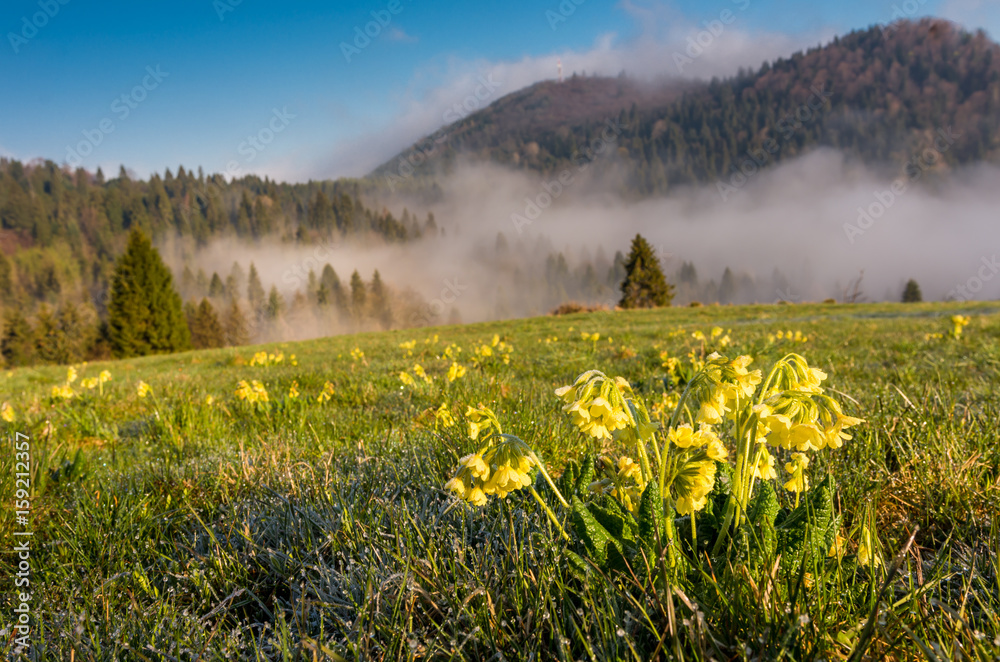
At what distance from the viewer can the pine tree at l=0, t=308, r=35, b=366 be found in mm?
69062

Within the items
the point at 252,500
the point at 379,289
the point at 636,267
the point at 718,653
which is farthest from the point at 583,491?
the point at 379,289

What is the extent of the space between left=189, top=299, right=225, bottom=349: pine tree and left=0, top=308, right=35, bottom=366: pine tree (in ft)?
70.9

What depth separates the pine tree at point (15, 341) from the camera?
2719 inches

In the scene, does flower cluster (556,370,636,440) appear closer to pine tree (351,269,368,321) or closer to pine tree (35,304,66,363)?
pine tree (35,304,66,363)

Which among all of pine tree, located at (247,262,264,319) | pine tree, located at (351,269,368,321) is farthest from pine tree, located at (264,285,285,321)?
pine tree, located at (351,269,368,321)

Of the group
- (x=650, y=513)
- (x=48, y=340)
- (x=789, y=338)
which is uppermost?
(x=650, y=513)

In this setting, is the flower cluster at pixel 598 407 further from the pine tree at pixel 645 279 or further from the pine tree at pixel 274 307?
the pine tree at pixel 274 307

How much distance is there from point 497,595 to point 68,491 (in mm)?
A: 2764

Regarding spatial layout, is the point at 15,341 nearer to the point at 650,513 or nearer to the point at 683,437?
the point at 650,513

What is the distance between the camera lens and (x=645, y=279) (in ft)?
199

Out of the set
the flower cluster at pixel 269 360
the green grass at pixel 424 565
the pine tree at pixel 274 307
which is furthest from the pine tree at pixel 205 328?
the green grass at pixel 424 565

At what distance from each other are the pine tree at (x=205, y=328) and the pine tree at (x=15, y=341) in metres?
21.6

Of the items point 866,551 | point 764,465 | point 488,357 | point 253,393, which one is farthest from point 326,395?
point 866,551

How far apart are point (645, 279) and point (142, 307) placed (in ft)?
227
